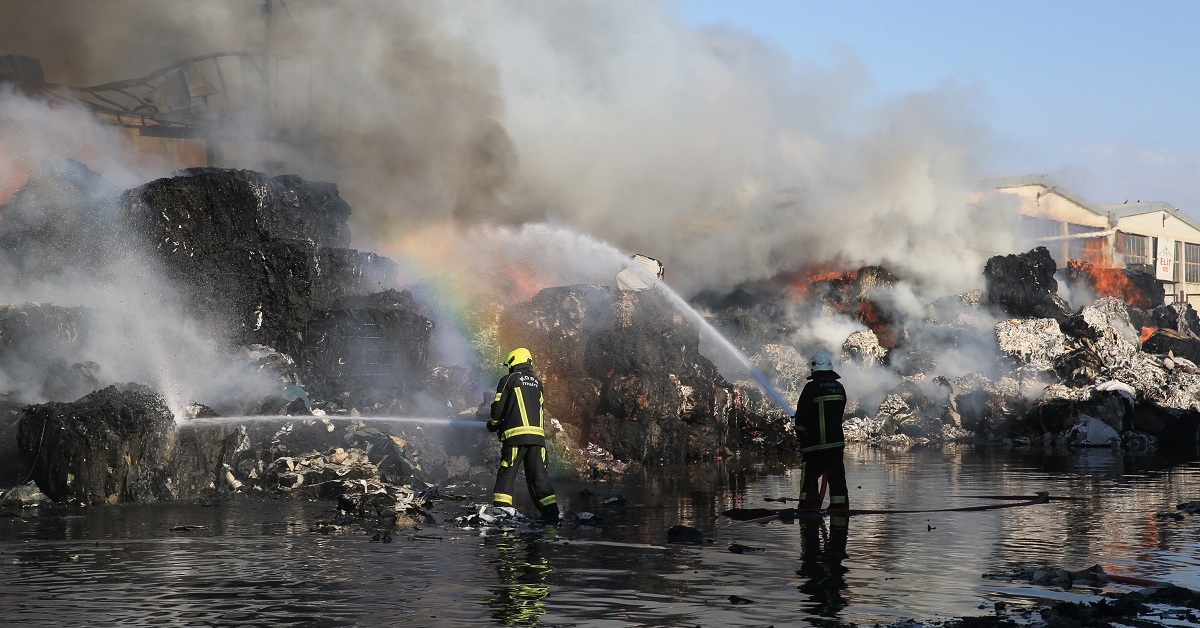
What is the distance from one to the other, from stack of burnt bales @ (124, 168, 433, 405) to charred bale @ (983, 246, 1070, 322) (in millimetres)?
23489

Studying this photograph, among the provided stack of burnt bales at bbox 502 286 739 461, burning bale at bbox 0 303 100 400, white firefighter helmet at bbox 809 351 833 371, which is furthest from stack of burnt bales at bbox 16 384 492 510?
stack of burnt bales at bbox 502 286 739 461

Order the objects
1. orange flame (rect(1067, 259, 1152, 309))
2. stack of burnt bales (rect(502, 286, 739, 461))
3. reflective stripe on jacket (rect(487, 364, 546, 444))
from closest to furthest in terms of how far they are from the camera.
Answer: reflective stripe on jacket (rect(487, 364, 546, 444)), stack of burnt bales (rect(502, 286, 739, 461)), orange flame (rect(1067, 259, 1152, 309))

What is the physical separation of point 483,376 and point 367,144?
1634 cm

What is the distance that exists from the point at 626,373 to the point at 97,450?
11.1 meters

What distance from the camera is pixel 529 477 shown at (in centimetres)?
1256

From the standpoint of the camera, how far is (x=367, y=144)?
40125mm

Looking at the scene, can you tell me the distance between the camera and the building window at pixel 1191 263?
7062 cm

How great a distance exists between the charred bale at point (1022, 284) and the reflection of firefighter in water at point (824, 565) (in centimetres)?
3129

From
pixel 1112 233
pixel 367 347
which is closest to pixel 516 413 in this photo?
pixel 367 347

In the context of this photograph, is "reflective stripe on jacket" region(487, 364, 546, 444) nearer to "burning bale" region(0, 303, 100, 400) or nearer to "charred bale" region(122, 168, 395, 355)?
"burning bale" region(0, 303, 100, 400)

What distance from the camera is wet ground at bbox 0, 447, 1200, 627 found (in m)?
7.38

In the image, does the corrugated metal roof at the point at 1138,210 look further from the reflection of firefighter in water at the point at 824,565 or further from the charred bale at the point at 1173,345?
the reflection of firefighter in water at the point at 824,565

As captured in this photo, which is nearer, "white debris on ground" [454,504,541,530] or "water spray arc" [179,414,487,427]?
"white debris on ground" [454,504,541,530]

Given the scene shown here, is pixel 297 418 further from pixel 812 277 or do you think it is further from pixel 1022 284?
pixel 812 277
